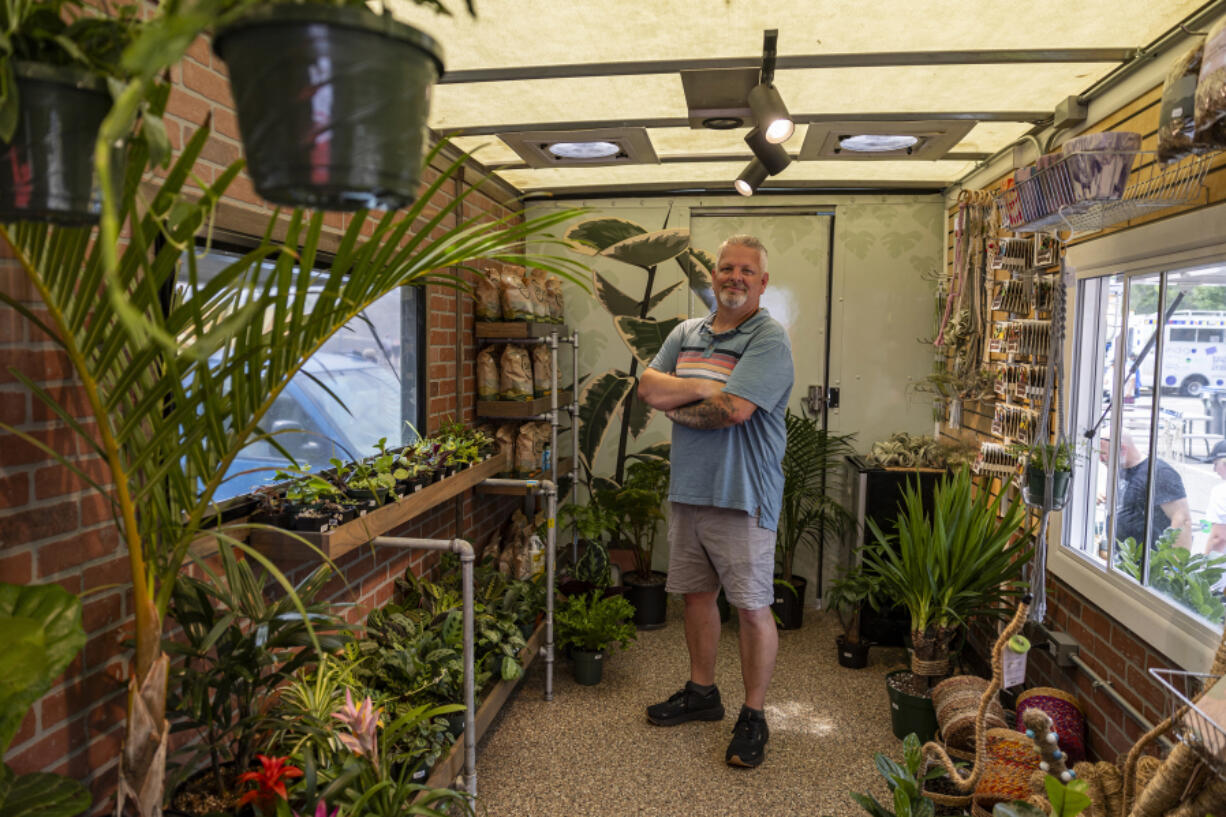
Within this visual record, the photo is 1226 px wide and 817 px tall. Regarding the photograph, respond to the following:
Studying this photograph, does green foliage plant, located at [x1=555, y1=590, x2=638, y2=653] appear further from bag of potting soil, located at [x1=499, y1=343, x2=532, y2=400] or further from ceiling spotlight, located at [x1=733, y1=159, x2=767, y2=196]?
ceiling spotlight, located at [x1=733, y1=159, x2=767, y2=196]

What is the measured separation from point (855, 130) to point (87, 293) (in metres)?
2.94

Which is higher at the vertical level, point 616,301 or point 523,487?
point 616,301

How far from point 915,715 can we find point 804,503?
174 centimetres

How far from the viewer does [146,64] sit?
0.61 meters

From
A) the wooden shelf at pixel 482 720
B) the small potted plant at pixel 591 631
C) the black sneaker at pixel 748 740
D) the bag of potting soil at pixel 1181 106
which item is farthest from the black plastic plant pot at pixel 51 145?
the small potted plant at pixel 591 631

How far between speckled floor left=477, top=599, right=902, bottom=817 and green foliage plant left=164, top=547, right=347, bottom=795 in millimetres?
1080

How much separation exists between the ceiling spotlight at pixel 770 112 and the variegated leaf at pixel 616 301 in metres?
2.24

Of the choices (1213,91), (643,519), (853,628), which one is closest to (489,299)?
(643,519)

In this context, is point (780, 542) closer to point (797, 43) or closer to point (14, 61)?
point (797, 43)

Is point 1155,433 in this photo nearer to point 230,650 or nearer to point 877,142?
point 877,142

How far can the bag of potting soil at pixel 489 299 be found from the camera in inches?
149

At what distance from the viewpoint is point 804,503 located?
459 centimetres

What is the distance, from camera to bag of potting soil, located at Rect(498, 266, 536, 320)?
3.79 m

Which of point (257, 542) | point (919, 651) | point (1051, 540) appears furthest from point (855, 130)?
point (257, 542)
